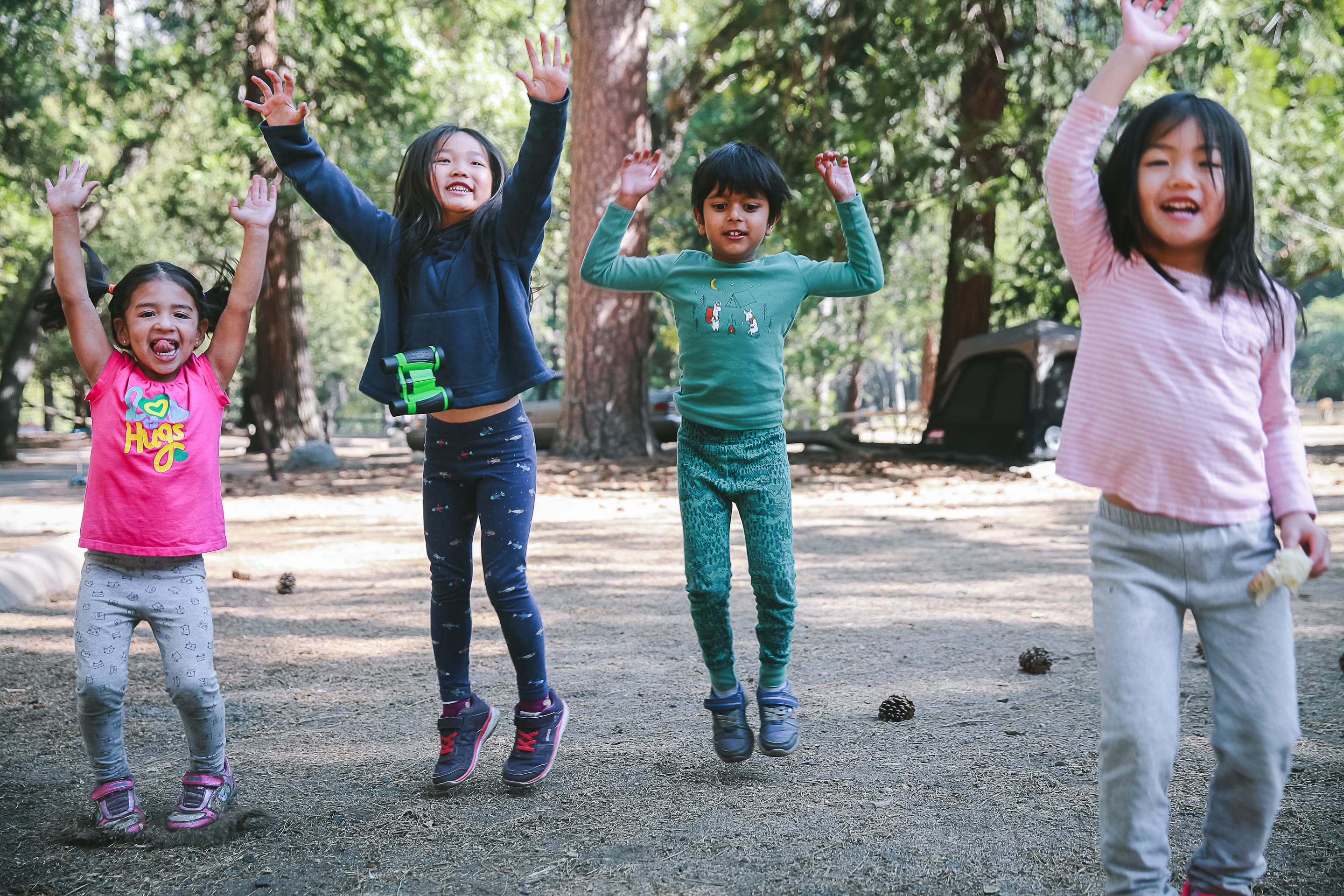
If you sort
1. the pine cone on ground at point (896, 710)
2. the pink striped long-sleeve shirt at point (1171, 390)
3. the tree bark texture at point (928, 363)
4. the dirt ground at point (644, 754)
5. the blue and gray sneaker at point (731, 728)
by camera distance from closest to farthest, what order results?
the pink striped long-sleeve shirt at point (1171, 390) < the dirt ground at point (644, 754) < the blue and gray sneaker at point (731, 728) < the pine cone on ground at point (896, 710) < the tree bark texture at point (928, 363)

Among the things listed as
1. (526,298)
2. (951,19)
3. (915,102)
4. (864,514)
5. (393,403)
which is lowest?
(864,514)

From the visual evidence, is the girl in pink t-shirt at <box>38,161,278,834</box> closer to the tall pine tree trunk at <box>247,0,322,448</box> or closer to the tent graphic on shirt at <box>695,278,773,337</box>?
the tent graphic on shirt at <box>695,278,773,337</box>

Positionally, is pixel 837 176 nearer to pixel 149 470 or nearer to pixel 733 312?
pixel 733 312

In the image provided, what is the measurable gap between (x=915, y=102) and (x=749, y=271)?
10.00 metres

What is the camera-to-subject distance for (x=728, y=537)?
10.5ft

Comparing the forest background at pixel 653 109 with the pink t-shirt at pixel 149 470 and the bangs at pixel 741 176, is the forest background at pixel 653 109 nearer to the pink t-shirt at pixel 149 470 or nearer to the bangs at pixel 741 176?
the bangs at pixel 741 176

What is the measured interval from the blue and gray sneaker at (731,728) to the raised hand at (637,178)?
141 cm

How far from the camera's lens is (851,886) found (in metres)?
2.34

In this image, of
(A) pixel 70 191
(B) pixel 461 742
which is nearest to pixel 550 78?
(A) pixel 70 191

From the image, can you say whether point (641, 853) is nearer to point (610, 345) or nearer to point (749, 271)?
point (749, 271)

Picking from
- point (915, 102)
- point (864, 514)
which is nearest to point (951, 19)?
point (915, 102)

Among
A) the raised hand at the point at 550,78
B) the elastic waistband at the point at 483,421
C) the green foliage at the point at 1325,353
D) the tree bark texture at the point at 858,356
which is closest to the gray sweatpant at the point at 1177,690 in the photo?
the elastic waistband at the point at 483,421

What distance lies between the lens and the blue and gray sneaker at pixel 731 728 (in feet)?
10.0

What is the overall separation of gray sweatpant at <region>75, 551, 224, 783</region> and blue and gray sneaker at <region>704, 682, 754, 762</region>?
51.6 inches
